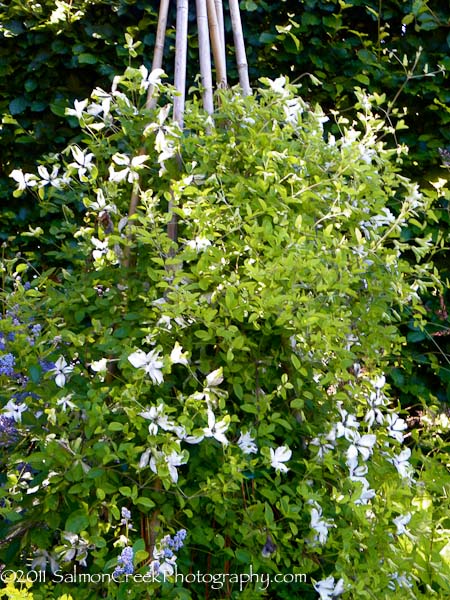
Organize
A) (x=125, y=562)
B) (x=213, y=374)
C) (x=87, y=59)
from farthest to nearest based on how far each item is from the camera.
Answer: (x=87, y=59), (x=213, y=374), (x=125, y=562)

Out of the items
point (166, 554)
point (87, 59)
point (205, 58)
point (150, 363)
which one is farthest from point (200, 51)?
point (87, 59)

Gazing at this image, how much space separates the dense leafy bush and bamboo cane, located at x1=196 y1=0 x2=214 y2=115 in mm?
40

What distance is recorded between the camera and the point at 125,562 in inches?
51.0

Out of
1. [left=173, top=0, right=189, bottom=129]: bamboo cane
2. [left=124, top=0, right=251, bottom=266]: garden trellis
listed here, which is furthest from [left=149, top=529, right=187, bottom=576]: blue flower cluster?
[left=173, top=0, right=189, bottom=129]: bamboo cane

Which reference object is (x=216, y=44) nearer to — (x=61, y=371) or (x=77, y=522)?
(x=61, y=371)

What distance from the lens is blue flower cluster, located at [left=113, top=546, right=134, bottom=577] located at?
1.29 metres

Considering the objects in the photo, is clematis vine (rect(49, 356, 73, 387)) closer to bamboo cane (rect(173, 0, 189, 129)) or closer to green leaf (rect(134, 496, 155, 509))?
green leaf (rect(134, 496, 155, 509))

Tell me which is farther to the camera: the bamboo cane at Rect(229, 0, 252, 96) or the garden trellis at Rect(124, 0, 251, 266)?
the bamboo cane at Rect(229, 0, 252, 96)

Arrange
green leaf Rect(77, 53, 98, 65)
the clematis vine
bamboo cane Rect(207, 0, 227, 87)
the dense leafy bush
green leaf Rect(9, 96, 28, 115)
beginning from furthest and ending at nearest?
green leaf Rect(9, 96, 28, 115) → green leaf Rect(77, 53, 98, 65) → bamboo cane Rect(207, 0, 227, 87) → the clematis vine → the dense leafy bush

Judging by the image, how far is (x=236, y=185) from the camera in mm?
1632

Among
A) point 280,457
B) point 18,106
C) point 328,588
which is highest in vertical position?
point 280,457

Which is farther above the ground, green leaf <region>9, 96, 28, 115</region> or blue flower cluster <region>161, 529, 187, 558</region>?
blue flower cluster <region>161, 529, 187, 558</region>

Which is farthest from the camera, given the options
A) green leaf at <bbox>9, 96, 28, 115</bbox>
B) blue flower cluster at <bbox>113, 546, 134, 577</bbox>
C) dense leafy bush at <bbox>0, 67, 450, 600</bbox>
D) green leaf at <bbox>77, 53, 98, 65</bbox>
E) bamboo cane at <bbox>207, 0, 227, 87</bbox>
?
green leaf at <bbox>9, 96, 28, 115</bbox>

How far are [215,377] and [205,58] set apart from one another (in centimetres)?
81
